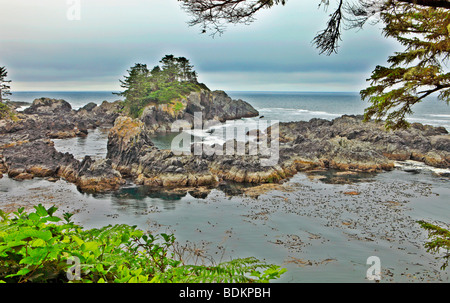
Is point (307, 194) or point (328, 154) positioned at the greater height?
point (328, 154)

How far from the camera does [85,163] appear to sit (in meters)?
26.2

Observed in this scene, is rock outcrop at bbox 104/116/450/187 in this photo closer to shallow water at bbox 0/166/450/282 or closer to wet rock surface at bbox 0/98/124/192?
shallow water at bbox 0/166/450/282

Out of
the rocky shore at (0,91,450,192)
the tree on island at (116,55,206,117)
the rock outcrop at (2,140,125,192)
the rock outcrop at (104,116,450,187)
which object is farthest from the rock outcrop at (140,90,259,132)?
the rock outcrop at (2,140,125,192)

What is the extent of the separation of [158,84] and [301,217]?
64.5m

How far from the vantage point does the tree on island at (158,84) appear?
71.7 metres

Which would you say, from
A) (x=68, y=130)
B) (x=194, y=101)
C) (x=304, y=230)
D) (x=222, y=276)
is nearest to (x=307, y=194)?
(x=304, y=230)

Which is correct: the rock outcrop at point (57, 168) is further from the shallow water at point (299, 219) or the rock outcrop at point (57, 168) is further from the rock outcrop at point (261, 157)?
the rock outcrop at point (261, 157)

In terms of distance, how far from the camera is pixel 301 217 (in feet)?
62.0

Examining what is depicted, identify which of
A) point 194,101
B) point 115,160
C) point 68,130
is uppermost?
Result: point 194,101

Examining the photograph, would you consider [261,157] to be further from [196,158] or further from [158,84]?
[158,84]

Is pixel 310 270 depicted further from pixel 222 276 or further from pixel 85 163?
pixel 85 163

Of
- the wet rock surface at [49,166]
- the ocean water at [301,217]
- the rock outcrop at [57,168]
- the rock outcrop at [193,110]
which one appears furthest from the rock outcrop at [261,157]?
the rock outcrop at [193,110]

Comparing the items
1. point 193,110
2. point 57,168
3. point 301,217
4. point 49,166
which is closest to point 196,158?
point 301,217
